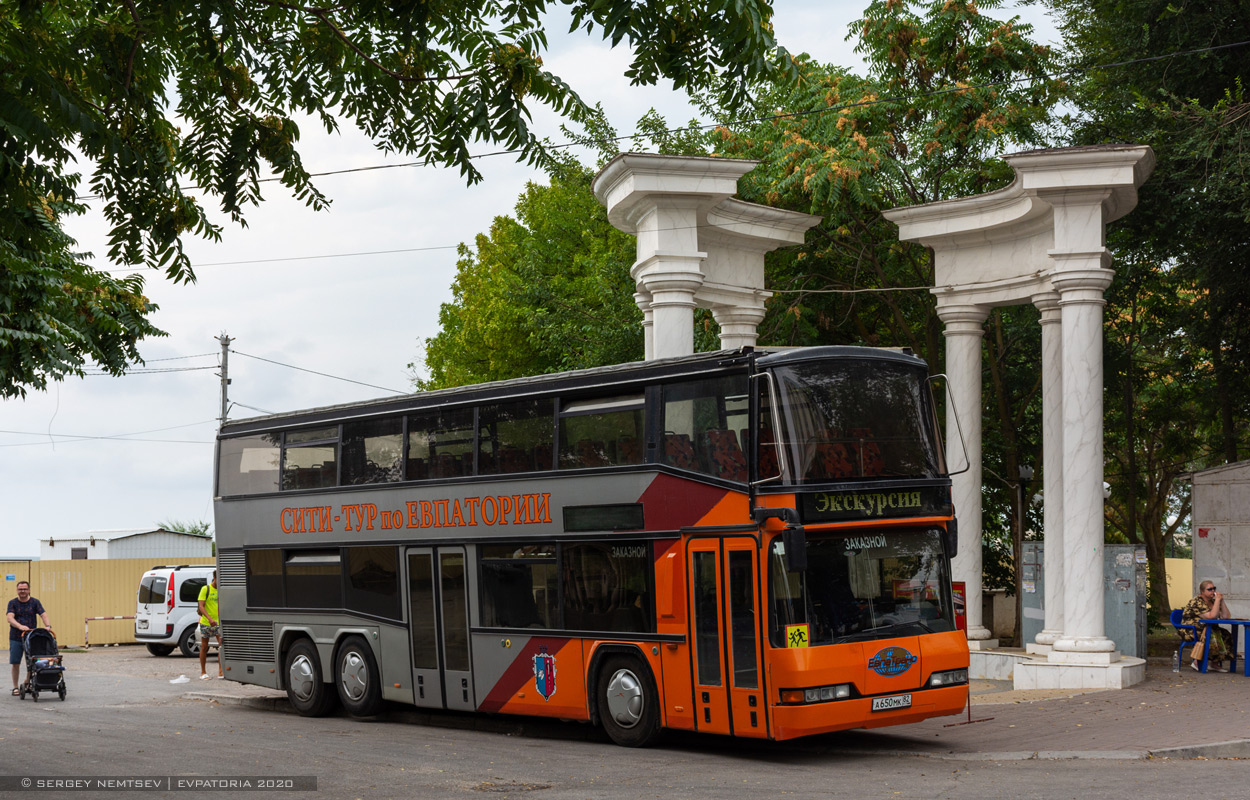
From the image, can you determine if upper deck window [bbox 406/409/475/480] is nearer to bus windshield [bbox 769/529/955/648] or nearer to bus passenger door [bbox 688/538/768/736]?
bus passenger door [bbox 688/538/768/736]

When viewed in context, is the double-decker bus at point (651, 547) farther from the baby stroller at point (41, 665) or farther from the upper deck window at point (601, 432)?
the baby stroller at point (41, 665)

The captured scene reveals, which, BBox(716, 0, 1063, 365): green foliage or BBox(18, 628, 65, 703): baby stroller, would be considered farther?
BBox(716, 0, 1063, 365): green foliage

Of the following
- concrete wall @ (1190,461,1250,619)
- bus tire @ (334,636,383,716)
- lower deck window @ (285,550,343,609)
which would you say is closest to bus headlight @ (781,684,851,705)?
bus tire @ (334,636,383,716)

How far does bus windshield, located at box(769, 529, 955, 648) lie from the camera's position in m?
12.0

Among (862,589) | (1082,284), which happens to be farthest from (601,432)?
(1082,284)

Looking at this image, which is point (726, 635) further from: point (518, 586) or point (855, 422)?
point (518, 586)

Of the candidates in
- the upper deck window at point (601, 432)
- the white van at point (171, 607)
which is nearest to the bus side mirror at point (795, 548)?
the upper deck window at point (601, 432)

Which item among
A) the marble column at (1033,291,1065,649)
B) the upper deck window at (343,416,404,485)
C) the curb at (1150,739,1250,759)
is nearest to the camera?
the curb at (1150,739,1250,759)

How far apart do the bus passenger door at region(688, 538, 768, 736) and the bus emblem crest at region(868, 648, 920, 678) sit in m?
1.13

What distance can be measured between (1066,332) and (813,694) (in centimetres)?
815

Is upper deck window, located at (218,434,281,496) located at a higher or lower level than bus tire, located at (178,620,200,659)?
higher

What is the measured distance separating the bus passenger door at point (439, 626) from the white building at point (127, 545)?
28.3 metres

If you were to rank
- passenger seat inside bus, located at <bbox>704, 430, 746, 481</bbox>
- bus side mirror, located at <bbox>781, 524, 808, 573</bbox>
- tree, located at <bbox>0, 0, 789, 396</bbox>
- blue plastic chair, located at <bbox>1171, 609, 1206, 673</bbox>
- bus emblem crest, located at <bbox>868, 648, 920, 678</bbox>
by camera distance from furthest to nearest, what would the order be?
1. blue plastic chair, located at <bbox>1171, 609, 1206, 673</bbox>
2. passenger seat inside bus, located at <bbox>704, 430, 746, 481</bbox>
3. bus emblem crest, located at <bbox>868, 648, 920, 678</bbox>
4. bus side mirror, located at <bbox>781, 524, 808, 573</bbox>
5. tree, located at <bbox>0, 0, 789, 396</bbox>

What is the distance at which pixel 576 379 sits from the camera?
14.3 metres
